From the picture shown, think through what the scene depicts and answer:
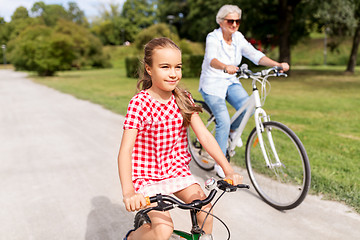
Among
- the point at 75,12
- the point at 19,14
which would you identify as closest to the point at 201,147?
the point at 19,14

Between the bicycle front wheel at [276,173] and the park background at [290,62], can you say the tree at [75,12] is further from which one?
the bicycle front wheel at [276,173]

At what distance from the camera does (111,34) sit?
242ft

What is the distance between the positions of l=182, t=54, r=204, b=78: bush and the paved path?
16.2m

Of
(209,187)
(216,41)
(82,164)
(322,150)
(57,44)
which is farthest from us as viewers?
(57,44)

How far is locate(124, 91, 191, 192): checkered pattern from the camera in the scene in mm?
2078

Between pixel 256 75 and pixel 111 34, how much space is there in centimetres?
7439

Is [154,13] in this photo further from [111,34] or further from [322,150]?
[322,150]

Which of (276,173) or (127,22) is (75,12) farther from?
(276,173)

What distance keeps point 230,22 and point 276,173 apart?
1735 millimetres

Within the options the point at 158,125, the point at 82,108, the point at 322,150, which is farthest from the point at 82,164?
the point at 82,108

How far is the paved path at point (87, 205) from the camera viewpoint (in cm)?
294

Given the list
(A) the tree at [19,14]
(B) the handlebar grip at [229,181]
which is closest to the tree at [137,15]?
(A) the tree at [19,14]

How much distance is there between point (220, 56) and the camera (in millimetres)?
3779

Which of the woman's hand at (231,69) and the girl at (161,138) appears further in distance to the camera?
the woman's hand at (231,69)
